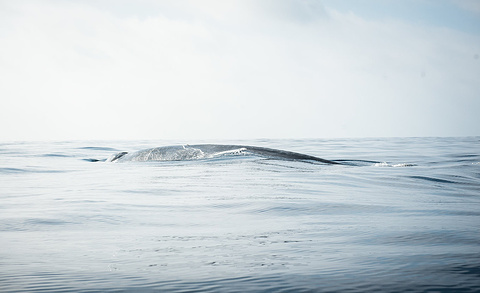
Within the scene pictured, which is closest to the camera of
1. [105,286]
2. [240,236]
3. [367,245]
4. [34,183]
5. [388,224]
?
[105,286]

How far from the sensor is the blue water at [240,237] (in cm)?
207

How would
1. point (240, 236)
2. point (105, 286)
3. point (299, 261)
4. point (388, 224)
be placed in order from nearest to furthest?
point (105, 286) → point (299, 261) → point (240, 236) → point (388, 224)

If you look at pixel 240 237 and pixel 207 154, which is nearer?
pixel 240 237

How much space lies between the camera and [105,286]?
6.53 ft

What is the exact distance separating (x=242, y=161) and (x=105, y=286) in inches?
314

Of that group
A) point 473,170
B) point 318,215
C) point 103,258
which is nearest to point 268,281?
point 103,258

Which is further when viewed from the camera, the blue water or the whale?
the whale

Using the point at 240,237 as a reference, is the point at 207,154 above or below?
above

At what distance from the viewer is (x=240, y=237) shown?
3.13 m

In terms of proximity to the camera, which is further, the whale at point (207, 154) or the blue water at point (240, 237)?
the whale at point (207, 154)

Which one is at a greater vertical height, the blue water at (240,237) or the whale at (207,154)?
the whale at (207,154)

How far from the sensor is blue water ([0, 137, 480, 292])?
2066mm

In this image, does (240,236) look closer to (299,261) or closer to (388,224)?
(299,261)

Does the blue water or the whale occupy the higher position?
the whale
